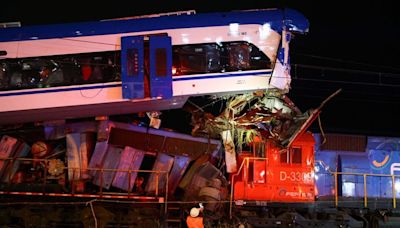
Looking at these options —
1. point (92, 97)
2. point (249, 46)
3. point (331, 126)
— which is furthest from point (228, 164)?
point (331, 126)

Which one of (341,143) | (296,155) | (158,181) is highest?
(341,143)

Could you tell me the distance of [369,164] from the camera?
56.2ft

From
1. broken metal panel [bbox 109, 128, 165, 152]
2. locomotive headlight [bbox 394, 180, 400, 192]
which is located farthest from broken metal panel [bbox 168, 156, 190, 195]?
locomotive headlight [bbox 394, 180, 400, 192]

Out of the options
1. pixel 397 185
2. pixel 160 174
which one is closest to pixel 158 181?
pixel 160 174

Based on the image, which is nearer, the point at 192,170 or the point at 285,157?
the point at 285,157

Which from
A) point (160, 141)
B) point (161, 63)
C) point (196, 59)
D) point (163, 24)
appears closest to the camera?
point (161, 63)

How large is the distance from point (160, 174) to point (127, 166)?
1.05 meters

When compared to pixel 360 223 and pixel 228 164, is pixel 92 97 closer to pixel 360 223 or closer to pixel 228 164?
pixel 228 164

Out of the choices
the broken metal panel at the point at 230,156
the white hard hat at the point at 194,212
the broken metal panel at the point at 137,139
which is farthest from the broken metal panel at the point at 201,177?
the white hard hat at the point at 194,212

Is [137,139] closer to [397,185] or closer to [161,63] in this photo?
[161,63]

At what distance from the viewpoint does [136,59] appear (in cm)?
1195

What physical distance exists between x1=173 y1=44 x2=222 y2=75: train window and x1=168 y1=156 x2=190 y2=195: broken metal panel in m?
3.10

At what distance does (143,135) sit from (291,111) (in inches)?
176

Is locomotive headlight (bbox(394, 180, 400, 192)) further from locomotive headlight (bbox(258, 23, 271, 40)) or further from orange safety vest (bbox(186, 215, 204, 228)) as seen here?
orange safety vest (bbox(186, 215, 204, 228))
